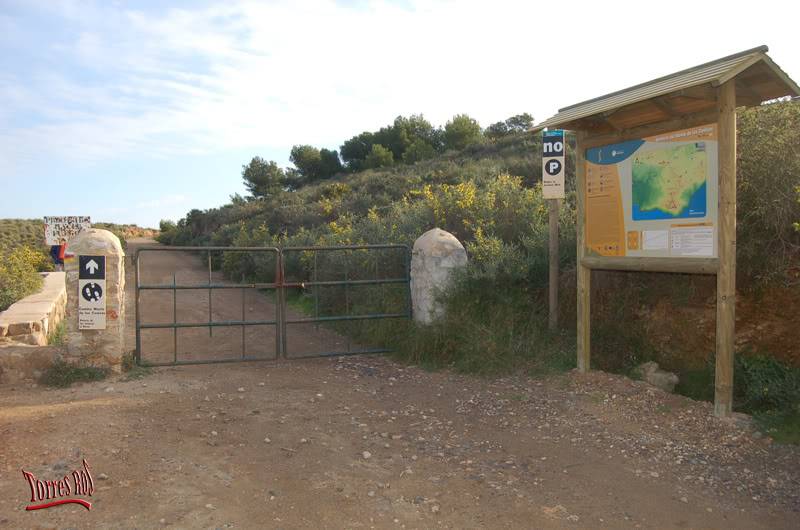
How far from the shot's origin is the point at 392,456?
5.19 metres

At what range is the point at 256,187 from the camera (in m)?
50.8

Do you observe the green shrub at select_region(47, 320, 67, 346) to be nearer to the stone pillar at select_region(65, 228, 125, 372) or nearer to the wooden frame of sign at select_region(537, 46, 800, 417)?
the stone pillar at select_region(65, 228, 125, 372)

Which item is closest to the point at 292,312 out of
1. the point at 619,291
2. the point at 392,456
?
the point at 619,291

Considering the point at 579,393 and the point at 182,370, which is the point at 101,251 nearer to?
the point at 182,370

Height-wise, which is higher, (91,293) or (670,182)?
(670,182)

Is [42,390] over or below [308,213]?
below

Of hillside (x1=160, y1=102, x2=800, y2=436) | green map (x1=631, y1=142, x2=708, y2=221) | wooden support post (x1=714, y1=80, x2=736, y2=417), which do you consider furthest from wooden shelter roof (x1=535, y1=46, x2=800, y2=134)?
hillside (x1=160, y1=102, x2=800, y2=436)

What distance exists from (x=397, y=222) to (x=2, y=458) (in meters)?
8.00

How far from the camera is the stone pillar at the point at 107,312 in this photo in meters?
7.24

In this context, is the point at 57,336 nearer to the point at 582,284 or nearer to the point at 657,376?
the point at 582,284

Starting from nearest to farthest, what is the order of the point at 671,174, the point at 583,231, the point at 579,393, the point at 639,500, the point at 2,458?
the point at 639,500
the point at 2,458
the point at 671,174
the point at 579,393
the point at 583,231

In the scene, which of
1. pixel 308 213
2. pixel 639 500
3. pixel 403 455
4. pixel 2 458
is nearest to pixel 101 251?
pixel 2 458

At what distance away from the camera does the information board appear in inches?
540

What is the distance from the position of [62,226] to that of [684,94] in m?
13.1
